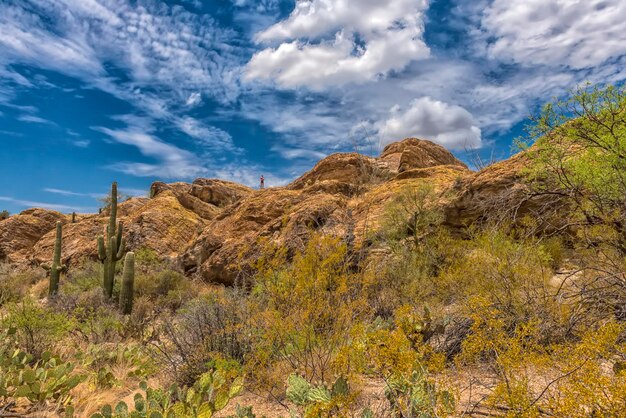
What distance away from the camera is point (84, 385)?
4.62 metres

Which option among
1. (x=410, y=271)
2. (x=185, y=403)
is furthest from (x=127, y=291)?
(x=185, y=403)

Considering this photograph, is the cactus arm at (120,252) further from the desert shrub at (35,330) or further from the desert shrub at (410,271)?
the desert shrub at (410,271)

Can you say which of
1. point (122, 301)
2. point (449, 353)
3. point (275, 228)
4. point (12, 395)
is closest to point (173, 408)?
point (12, 395)

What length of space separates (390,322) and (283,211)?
1020cm

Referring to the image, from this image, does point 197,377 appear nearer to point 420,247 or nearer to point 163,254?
point 420,247

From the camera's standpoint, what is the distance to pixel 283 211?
15742 mm

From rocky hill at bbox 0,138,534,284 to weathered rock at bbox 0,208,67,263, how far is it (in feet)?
0.21

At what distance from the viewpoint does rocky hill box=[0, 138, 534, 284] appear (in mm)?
12258

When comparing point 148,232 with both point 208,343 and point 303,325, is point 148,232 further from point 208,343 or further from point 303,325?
point 303,325

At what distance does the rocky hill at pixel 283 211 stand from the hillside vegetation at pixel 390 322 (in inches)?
7.4

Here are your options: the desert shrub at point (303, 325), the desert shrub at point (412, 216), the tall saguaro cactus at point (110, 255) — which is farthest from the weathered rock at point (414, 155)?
the desert shrub at point (303, 325)

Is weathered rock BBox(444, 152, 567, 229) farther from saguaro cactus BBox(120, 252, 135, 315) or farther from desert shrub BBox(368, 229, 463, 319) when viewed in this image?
saguaro cactus BBox(120, 252, 135, 315)

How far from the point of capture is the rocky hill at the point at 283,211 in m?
12.3

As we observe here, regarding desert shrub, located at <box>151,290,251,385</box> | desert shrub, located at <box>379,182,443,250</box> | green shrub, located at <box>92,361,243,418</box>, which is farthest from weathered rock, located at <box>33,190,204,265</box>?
green shrub, located at <box>92,361,243,418</box>
